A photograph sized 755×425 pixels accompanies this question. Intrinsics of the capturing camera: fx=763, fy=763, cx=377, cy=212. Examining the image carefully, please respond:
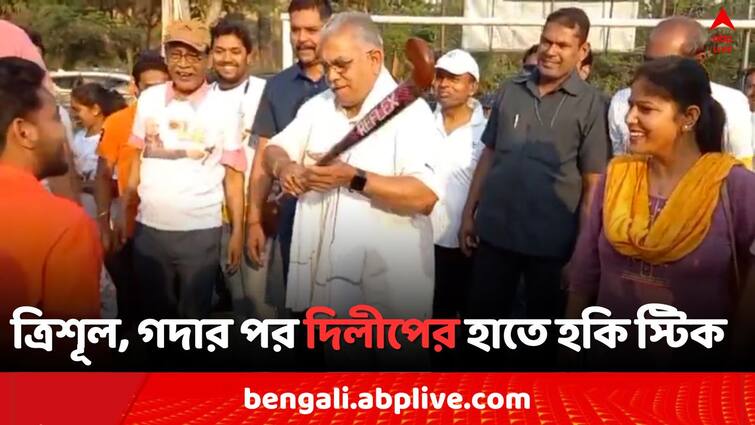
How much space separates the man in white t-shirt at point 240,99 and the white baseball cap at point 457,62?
499 millimetres

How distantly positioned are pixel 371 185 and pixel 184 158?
0.53 metres

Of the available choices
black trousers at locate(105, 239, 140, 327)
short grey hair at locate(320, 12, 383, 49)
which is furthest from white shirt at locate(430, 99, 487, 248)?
black trousers at locate(105, 239, 140, 327)

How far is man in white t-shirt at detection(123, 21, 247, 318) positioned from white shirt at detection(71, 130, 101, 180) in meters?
0.10

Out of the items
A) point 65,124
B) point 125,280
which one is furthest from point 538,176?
point 65,124

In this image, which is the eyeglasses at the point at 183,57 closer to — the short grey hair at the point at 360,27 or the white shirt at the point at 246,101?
the white shirt at the point at 246,101

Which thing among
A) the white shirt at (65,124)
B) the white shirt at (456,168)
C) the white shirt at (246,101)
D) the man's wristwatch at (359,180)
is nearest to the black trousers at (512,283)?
the white shirt at (456,168)

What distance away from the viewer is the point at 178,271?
221cm

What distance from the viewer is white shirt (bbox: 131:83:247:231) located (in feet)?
6.89

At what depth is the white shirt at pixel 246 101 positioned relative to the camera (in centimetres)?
210

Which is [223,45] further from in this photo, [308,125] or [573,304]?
[573,304]

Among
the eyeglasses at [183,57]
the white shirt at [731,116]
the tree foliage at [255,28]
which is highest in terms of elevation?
the tree foliage at [255,28]

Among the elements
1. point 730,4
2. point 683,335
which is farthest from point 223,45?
point 683,335

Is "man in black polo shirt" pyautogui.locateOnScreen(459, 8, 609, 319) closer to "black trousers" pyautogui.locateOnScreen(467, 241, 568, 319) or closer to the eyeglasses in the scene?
"black trousers" pyautogui.locateOnScreen(467, 241, 568, 319)

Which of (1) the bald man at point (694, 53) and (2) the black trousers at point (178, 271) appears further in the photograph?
(2) the black trousers at point (178, 271)
